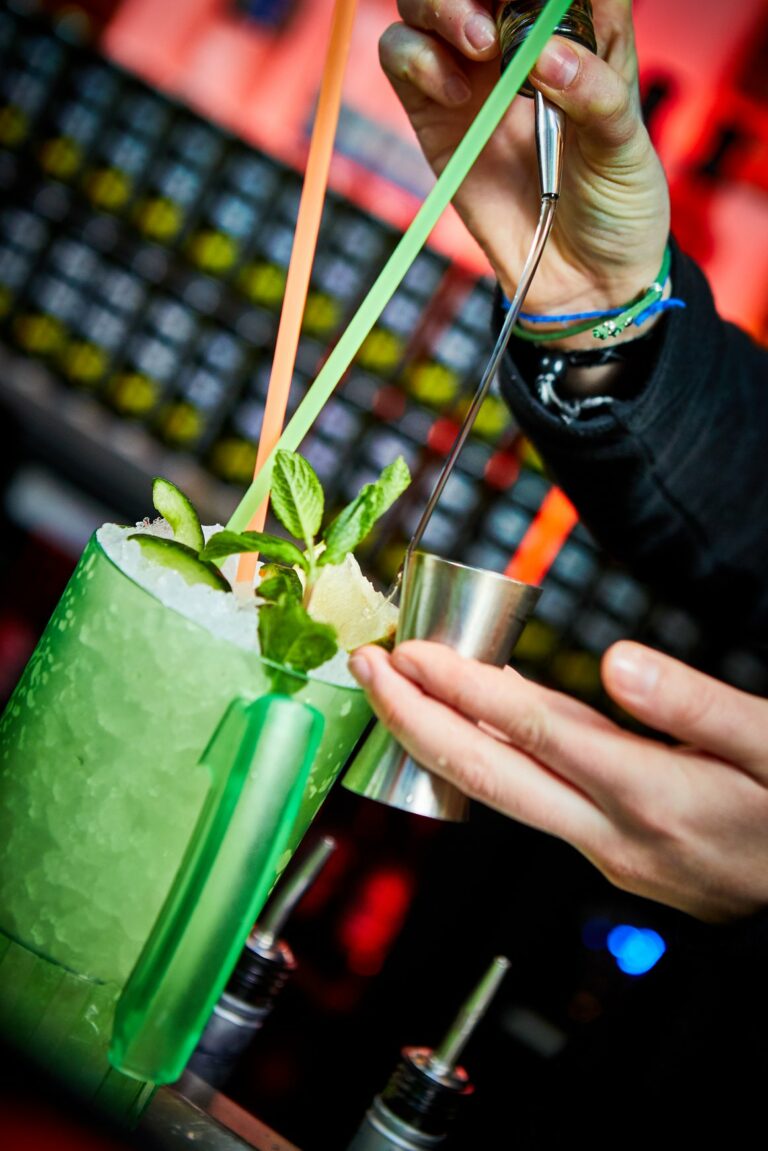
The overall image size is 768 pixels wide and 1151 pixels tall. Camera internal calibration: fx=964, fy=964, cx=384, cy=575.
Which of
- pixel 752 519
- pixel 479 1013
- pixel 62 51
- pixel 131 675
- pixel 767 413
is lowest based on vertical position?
pixel 479 1013

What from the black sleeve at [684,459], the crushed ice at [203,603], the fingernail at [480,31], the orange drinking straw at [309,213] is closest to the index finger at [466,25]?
the fingernail at [480,31]

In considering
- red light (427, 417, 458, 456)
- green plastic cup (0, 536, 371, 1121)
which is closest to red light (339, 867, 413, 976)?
red light (427, 417, 458, 456)

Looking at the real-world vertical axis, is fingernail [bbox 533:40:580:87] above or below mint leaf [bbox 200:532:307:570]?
above

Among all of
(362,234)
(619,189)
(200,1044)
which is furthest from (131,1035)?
(362,234)

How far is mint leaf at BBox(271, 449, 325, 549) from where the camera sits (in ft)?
1.81

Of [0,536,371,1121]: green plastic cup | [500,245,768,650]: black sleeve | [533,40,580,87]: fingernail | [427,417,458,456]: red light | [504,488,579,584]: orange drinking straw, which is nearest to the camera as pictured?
[0,536,371,1121]: green plastic cup

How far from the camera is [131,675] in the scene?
534 millimetres

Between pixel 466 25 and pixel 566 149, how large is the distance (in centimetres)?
17

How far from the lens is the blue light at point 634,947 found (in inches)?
102

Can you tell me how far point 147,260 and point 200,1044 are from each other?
3293 millimetres

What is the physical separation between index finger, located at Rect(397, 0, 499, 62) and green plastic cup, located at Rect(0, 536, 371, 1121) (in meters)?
0.54

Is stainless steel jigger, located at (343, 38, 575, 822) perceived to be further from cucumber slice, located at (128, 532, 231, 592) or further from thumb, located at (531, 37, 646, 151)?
thumb, located at (531, 37, 646, 151)

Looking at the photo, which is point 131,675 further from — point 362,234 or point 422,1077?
point 362,234

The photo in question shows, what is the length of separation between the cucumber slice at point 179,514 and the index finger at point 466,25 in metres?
0.47
